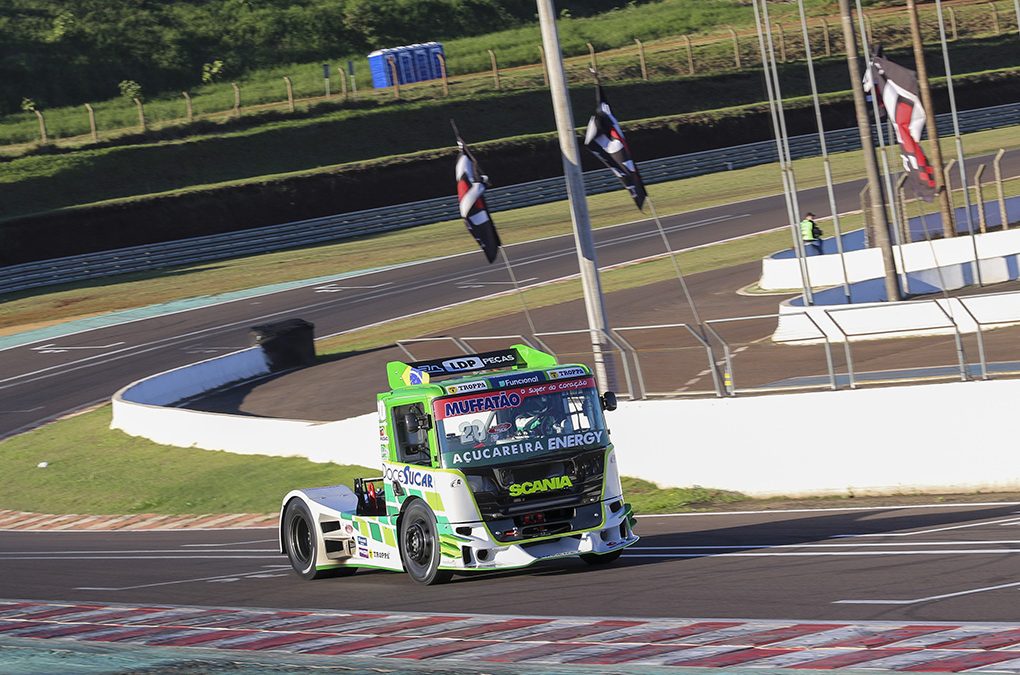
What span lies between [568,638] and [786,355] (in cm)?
929

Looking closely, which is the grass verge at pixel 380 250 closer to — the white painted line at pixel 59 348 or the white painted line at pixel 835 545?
the white painted line at pixel 59 348

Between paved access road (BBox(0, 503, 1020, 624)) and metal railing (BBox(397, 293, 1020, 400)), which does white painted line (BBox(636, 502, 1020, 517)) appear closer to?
paved access road (BBox(0, 503, 1020, 624))

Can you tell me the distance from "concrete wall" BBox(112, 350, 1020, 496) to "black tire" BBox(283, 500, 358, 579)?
5.48m

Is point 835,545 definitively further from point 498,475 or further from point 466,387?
point 466,387

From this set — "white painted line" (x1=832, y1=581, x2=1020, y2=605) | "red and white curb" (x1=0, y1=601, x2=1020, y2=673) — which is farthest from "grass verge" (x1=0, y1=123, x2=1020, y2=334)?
"white painted line" (x1=832, y1=581, x2=1020, y2=605)

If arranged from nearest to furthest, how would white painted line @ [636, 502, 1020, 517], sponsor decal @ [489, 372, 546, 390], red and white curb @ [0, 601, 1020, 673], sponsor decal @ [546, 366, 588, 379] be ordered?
red and white curb @ [0, 601, 1020, 673]
sponsor decal @ [489, 372, 546, 390]
sponsor decal @ [546, 366, 588, 379]
white painted line @ [636, 502, 1020, 517]

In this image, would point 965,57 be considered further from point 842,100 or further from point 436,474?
point 436,474

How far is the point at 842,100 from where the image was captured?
2874 inches

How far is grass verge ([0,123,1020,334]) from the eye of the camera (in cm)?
4738

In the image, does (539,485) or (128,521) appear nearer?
(539,485)

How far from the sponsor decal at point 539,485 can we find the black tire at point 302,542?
303 centimetres

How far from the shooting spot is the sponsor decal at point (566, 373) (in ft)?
45.3

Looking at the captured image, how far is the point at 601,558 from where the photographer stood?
46.6 feet

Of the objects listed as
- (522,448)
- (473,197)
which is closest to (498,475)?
(522,448)
